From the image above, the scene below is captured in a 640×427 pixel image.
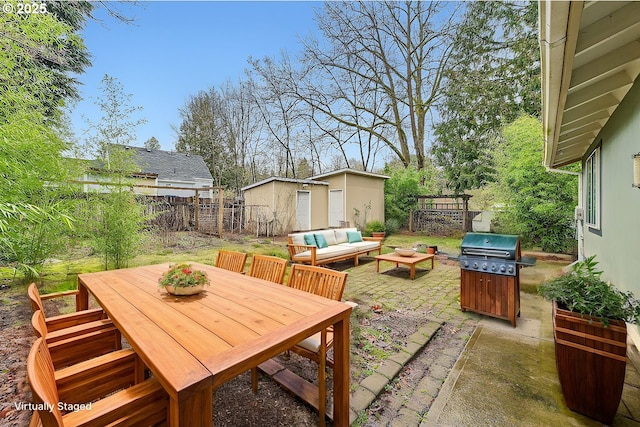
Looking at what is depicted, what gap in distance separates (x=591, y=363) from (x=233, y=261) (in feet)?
10.8

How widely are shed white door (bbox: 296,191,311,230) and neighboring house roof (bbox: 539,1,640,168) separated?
8.65 m

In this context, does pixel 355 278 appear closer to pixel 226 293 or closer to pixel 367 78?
pixel 226 293

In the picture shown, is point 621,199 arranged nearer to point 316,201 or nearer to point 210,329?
point 210,329

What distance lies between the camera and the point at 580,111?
293 centimetres

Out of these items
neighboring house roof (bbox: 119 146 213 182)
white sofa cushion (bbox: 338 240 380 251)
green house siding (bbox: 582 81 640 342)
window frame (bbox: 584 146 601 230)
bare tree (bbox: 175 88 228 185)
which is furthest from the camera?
bare tree (bbox: 175 88 228 185)

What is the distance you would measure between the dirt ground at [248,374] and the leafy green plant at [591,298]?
4.72ft

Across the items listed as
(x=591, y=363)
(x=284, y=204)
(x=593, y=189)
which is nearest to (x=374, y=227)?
(x=284, y=204)

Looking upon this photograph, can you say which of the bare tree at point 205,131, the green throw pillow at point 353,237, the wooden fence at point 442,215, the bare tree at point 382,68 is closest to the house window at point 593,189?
the green throw pillow at point 353,237

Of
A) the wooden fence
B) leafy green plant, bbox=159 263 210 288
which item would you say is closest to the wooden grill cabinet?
leafy green plant, bbox=159 263 210 288

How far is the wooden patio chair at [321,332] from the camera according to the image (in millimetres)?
1753

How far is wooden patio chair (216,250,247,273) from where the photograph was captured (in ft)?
10.6

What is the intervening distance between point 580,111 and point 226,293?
161 inches

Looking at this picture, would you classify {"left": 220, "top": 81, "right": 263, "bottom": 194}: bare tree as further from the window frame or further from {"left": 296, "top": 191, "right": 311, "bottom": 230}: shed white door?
the window frame

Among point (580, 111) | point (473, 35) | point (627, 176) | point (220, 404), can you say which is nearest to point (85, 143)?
point (220, 404)
